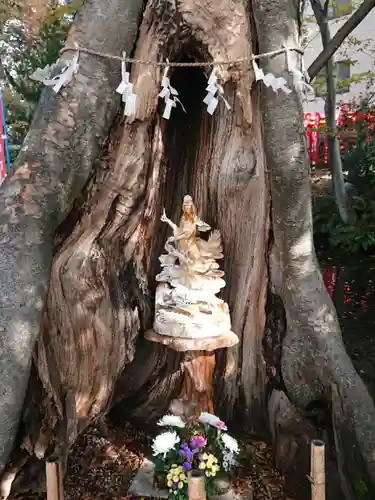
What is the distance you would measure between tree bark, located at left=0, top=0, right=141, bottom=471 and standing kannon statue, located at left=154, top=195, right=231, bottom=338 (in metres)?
0.56

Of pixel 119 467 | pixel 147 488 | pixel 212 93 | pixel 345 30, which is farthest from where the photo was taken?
pixel 345 30

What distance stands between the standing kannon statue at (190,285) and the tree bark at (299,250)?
0.35 metres

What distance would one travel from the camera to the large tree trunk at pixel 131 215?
2340mm

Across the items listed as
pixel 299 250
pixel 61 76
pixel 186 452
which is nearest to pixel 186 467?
pixel 186 452

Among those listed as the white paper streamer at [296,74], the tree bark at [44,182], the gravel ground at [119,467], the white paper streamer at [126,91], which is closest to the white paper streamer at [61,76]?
the tree bark at [44,182]

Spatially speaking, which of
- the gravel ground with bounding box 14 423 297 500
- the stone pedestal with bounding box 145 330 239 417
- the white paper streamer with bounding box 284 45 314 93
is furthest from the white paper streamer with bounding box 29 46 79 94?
the gravel ground with bounding box 14 423 297 500

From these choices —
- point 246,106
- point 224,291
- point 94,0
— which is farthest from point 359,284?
point 94,0

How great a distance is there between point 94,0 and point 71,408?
1922mm

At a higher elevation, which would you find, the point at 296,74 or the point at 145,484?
the point at 296,74

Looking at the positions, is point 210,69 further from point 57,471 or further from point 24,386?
point 57,471

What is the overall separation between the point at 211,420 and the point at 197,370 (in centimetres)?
26

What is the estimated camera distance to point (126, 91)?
2.42 metres

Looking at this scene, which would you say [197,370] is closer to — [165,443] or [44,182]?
[165,443]

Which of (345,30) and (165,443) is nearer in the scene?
(165,443)
